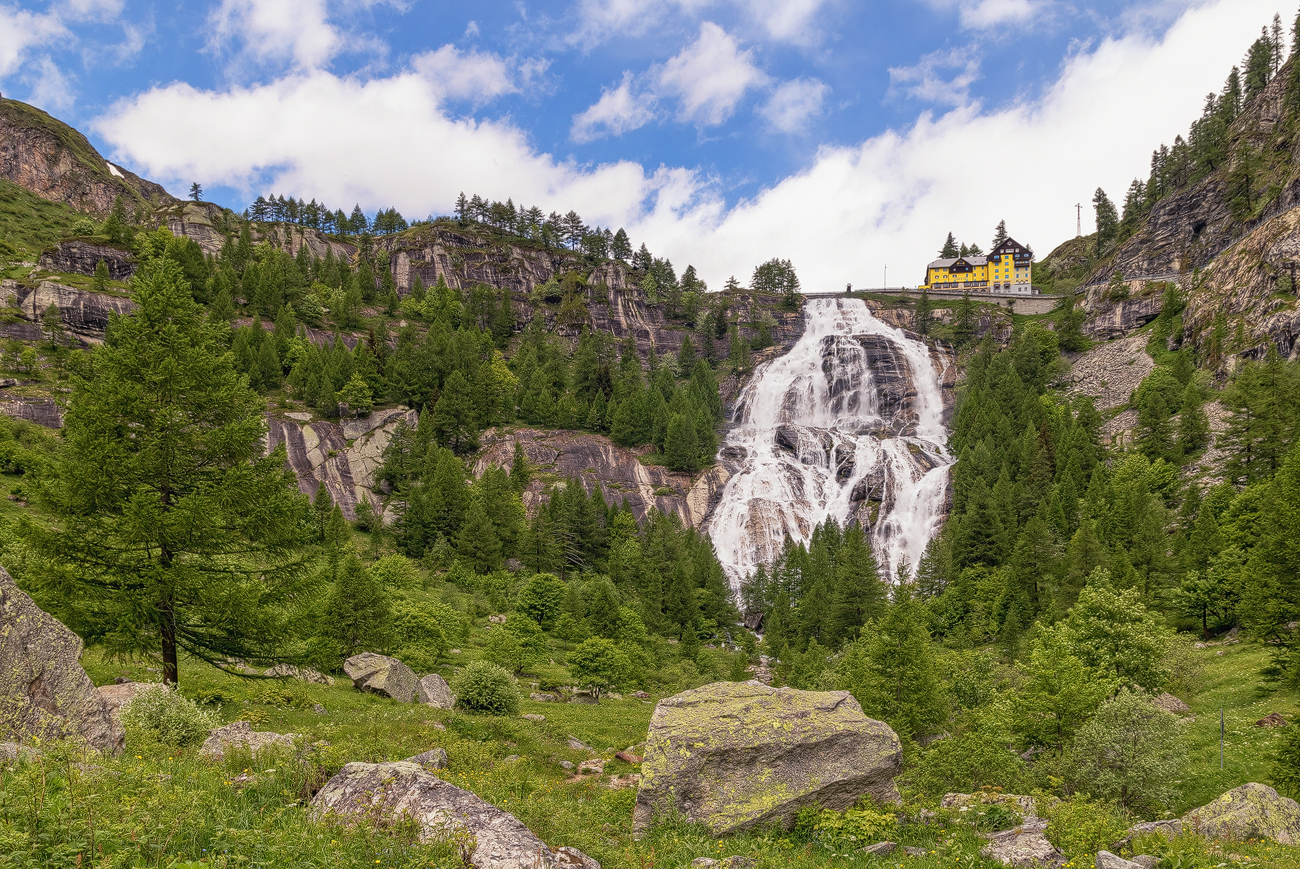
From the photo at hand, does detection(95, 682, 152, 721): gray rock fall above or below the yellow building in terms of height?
below

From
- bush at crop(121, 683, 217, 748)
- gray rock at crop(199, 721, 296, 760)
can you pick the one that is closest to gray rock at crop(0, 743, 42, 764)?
gray rock at crop(199, 721, 296, 760)

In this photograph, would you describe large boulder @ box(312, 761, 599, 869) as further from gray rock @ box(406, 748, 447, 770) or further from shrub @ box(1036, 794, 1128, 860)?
shrub @ box(1036, 794, 1128, 860)

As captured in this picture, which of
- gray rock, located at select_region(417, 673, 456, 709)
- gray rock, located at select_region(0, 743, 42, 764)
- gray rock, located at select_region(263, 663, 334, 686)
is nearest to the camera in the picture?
gray rock, located at select_region(0, 743, 42, 764)

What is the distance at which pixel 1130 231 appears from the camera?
13375 cm

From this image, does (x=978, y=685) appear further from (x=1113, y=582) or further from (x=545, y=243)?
(x=545, y=243)

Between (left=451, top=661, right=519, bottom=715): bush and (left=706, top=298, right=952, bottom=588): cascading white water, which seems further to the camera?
(left=706, top=298, right=952, bottom=588): cascading white water

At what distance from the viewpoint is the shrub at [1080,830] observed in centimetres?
984

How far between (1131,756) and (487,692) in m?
22.0

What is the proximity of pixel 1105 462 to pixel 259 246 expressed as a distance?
157262 millimetres

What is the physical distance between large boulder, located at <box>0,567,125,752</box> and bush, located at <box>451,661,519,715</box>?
1543 centimetres

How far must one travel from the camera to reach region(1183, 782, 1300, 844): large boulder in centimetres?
1152

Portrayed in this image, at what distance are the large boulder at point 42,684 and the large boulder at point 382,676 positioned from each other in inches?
623

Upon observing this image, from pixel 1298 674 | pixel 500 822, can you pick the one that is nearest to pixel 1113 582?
pixel 1298 674

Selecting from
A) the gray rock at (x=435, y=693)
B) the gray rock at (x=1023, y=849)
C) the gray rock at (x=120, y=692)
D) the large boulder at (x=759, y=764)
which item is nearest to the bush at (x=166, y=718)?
the gray rock at (x=120, y=692)
